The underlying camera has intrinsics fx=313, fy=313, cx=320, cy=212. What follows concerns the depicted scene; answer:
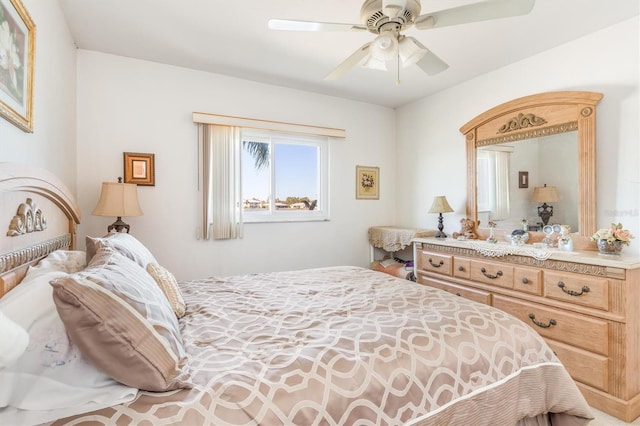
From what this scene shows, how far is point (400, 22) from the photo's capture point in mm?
1572

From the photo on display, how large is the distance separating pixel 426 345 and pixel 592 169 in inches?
85.3

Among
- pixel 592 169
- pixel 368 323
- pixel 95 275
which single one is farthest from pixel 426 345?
pixel 592 169

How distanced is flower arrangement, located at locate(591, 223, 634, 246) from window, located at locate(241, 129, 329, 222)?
97.3 inches

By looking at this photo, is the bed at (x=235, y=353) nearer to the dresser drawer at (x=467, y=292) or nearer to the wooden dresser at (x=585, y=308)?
the wooden dresser at (x=585, y=308)

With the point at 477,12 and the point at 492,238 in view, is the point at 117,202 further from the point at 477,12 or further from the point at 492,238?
the point at 492,238

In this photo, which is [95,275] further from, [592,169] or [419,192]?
[419,192]

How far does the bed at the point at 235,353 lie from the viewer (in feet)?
2.60

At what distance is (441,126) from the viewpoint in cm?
360

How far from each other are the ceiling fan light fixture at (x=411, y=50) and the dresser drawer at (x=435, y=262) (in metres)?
1.81

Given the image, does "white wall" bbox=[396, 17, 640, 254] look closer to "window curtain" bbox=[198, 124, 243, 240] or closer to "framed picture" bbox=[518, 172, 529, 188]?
"framed picture" bbox=[518, 172, 529, 188]

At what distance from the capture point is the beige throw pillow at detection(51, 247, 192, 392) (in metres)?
0.78

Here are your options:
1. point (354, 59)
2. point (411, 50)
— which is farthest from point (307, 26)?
point (411, 50)

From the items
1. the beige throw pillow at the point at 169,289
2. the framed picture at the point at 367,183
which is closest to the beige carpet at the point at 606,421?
the beige throw pillow at the point at 169,289

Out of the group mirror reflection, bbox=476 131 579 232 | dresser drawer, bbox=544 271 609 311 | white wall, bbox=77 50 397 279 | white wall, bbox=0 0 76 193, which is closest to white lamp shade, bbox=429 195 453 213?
mirror reflection, bbox=476 131 579 232
